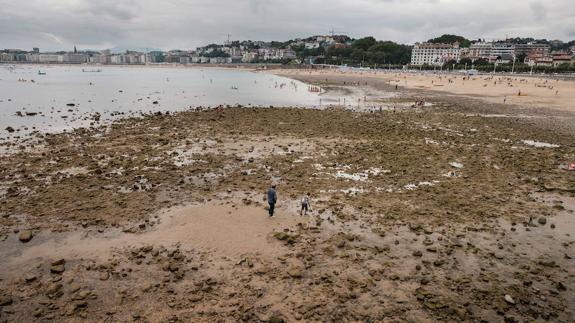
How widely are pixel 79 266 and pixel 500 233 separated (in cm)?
1585

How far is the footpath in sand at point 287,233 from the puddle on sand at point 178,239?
0.08 meters

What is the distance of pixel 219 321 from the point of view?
10383mm

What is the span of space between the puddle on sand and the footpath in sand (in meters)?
0.08

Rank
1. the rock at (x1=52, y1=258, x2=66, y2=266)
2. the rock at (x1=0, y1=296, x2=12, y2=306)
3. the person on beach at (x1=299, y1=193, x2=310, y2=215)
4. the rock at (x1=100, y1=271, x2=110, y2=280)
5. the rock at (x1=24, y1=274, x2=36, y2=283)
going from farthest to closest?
the person on beach at (x1=299, y1=193, x2=310, y2=215) < the rock at (x1=52, y1=258, x2=66, y2=266) < the rock at (x1=100, y1=271, x2=110, y2=280) < the rock at (x1=24, y1=274, x2=36, y2=283) < the rock at (x1=0, y1=296, x2=12, y2=306)

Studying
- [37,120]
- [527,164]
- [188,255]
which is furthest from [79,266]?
[37,120]

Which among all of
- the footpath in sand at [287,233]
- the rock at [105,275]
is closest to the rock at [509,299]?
the footpath in sand at [287,233]

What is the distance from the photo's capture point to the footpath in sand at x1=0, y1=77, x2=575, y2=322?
1116cm

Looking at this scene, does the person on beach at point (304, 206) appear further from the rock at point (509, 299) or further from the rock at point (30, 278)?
the rock at point (30, 278)

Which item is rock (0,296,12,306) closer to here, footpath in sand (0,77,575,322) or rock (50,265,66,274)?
footpath in sand (0,77,575,322)

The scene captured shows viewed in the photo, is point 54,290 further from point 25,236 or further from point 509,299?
point 509,299

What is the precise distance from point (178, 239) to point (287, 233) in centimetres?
424

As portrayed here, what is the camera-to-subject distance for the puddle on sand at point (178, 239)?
1380cm

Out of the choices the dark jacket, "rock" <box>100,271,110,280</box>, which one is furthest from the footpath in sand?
the dark jacket

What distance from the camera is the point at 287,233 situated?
50.1 ft
